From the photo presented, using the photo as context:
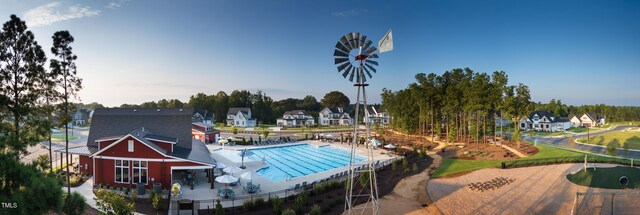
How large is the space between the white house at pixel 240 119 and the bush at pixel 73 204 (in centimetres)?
8322

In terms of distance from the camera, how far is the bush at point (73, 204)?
776 cm

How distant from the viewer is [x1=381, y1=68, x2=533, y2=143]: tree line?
110 feet

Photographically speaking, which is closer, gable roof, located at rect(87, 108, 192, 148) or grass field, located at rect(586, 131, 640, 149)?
gable roof, located at rect(87, 108, 192, 148)

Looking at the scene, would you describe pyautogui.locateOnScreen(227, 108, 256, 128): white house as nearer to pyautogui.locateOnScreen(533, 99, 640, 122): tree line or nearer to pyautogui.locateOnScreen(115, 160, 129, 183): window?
pyautogui.locateOnScreen(115, 160, 129, 183): window

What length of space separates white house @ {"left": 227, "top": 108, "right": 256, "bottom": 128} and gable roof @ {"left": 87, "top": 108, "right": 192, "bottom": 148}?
6153 cm

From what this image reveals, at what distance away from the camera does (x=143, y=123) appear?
2817 cm

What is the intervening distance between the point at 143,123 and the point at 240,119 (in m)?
63.3

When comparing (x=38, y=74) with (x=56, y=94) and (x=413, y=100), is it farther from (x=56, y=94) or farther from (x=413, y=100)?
(x=413, y=100)

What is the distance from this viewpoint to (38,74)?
53.5ft

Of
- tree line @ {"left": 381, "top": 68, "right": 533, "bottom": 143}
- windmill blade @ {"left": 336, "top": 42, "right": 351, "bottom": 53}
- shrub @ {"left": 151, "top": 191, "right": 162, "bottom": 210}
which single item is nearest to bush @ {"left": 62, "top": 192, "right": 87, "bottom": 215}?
shrub @ {"left": 151, "top": 191, "right": 162, "bottom": 210}

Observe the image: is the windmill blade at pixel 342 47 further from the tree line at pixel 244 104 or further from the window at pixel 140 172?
the tree line at pixel 244 104

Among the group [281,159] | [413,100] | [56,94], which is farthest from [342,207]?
[413,100]

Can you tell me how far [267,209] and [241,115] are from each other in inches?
3015

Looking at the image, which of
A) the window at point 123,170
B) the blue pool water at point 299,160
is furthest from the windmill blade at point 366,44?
the window at point 123,170
